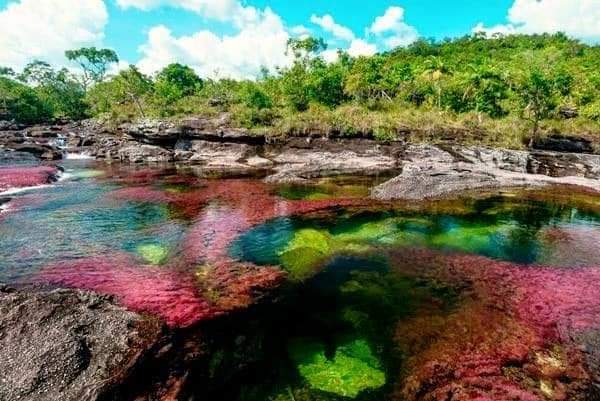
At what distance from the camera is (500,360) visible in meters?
11.2

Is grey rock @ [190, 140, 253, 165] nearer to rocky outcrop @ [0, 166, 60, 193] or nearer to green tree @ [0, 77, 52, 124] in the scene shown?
rocky outcrop @ [0, 166, 60, 193]

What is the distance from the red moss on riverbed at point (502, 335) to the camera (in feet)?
33.3

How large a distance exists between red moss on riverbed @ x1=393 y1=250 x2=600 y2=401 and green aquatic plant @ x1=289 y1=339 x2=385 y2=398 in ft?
3.15

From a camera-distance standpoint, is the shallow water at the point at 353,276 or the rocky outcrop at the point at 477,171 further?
the rocky outcrop at the point at 477,171

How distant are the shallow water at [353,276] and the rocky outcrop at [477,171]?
2929 mm

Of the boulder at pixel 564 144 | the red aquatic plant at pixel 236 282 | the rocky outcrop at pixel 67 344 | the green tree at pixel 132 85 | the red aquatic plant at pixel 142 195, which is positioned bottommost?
the red aquatic plant at pixel 236 282

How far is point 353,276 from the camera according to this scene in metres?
16.8

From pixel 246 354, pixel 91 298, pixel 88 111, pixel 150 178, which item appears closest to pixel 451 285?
pixel 246 354

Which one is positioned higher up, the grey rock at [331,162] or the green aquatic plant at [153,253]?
the grey rock at [331,162]

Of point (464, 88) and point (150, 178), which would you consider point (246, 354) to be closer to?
point (150, 178)

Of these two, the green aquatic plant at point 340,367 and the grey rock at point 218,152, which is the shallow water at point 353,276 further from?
the grey rock at point 218,152

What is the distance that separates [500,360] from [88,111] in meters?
99.5

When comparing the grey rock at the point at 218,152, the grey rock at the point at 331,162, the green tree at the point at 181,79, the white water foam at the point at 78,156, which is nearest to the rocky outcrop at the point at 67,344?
the grey rock at the point at 331,162

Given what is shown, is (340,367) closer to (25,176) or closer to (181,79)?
(25,176)
